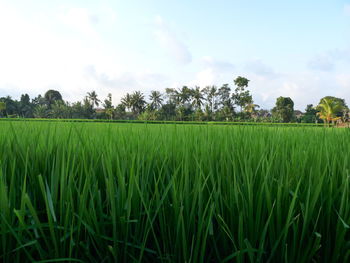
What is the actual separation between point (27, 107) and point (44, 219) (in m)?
62.6

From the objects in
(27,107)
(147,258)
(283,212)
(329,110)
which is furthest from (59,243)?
(27,107)

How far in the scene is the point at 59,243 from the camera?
479mm

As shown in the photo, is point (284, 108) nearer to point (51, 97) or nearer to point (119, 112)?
point (119, 112)

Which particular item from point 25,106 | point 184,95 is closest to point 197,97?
point 184,95

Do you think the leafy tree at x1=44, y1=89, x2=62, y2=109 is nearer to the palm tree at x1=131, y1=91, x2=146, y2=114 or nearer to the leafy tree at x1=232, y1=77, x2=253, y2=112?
the palm tree at x1=131, y1=91, x2=146, y2=114

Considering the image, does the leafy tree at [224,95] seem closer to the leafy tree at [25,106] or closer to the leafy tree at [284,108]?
the leafy tree at [284,108]

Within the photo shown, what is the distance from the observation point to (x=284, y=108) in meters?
48.4

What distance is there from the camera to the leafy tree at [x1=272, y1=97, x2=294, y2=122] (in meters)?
46.7

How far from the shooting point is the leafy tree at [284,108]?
46678 mm

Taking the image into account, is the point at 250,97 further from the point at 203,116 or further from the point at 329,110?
the point at 329,110

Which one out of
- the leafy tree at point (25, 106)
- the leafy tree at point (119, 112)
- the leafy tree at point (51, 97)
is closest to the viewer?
the leafy tree at point (25, 106)

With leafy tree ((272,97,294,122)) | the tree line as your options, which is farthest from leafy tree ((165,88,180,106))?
leafy tree ((272,97,294,122))

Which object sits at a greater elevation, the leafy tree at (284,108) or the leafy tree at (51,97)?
the leafy tree at (51,97)

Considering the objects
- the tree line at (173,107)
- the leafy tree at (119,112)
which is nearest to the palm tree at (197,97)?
the tree line at (173,107)
